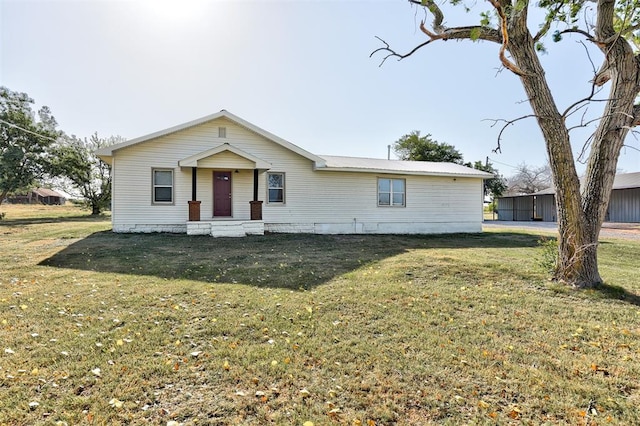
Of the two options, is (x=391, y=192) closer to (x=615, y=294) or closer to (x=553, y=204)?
(x=615, y=294)

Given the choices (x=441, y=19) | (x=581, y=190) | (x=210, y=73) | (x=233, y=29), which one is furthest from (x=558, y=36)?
(x=210, y=73)

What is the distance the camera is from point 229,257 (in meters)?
8.34

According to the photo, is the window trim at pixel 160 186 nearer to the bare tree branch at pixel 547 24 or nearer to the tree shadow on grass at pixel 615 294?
the bare tree branch at pixel 547 24

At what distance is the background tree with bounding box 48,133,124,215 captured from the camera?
24641 mm

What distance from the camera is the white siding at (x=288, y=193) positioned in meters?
12.1

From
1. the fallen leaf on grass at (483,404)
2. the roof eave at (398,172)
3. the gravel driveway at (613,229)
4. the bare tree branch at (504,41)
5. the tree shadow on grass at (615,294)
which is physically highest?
the bare tree branch at (504,41)

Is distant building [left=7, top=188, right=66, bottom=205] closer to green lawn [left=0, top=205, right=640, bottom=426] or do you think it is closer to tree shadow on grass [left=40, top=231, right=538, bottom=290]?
tree shadow on grass [left=40, top=231, right=538, bottom=290]

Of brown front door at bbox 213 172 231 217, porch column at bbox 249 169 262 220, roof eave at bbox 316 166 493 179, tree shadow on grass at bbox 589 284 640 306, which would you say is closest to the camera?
tree shadow on grass at bbox 589 284 640 306

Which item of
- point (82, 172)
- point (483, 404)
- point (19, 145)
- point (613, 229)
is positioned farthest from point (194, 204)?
point (613, 229)

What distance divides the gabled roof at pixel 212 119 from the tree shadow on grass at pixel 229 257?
116 inches

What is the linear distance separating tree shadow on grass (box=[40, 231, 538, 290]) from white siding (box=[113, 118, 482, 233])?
1435 millimetres

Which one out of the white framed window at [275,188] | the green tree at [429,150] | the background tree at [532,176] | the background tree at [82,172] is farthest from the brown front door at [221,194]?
the background tree at [532,176]

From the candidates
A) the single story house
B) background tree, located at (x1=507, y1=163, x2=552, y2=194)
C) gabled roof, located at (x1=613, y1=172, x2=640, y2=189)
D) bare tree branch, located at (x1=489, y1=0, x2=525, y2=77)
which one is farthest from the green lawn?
background tree, located at (x1=507, y1=163, x2=552, y2=194)

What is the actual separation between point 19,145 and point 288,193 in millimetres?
23004
